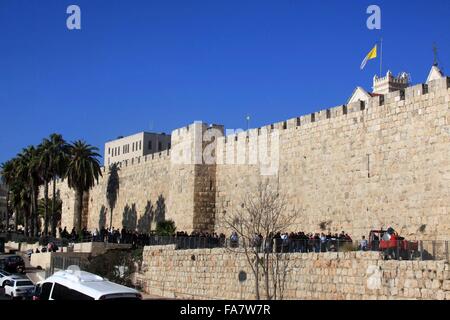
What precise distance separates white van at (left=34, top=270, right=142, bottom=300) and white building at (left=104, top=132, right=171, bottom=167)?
185 feet

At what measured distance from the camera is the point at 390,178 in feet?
64.3

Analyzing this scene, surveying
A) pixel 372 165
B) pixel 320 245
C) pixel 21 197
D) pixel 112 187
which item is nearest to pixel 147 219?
pixel 112 187

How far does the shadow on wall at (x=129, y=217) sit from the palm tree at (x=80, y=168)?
9.08 feet

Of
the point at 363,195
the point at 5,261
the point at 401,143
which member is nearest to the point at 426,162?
the point at 401,143

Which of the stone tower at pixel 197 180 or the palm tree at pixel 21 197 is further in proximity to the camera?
the palm tree at pixel 21 197

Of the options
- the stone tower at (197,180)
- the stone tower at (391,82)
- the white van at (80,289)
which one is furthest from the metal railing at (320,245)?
the stone tower at (391,82)

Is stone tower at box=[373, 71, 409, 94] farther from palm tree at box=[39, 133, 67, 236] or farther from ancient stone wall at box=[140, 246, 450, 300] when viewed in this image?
ancient stone wall at box=[140, 246, 450, 300]

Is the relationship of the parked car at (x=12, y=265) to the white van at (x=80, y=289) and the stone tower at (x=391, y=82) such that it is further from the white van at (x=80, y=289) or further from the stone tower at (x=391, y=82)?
the stone tower at (x=391, y=82)

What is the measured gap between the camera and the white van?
10.3 metres

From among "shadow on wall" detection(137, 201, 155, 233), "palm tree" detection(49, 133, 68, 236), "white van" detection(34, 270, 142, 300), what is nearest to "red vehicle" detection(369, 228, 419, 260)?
"white van" detection(34, 270, 142, 300)

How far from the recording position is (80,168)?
37.1 meters

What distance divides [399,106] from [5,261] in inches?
683

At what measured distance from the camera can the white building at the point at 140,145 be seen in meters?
68.4
